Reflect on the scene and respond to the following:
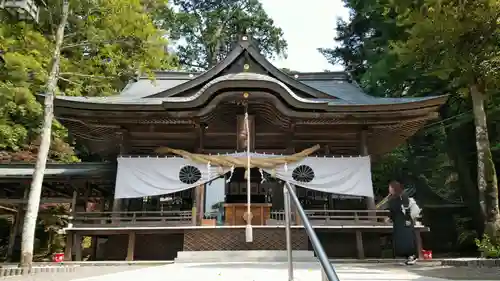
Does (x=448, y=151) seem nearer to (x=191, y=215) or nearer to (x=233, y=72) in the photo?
(x=233, y=72)

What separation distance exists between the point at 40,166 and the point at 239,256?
4.87 meters

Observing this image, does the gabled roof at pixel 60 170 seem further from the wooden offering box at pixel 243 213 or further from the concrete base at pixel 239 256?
the concrete base at pixel 239 256

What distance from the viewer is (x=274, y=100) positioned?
10.5 meters

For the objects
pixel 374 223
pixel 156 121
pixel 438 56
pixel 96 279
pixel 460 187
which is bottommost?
pixel 96 279

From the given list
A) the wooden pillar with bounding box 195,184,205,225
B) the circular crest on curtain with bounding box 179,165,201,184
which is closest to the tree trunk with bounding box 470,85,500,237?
the wooden pillar with bounding box 195,184,205,225

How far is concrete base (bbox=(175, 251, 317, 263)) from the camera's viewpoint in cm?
837

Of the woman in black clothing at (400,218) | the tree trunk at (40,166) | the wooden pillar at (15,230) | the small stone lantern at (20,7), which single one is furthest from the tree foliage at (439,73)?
the wooden pillar at (15,230)

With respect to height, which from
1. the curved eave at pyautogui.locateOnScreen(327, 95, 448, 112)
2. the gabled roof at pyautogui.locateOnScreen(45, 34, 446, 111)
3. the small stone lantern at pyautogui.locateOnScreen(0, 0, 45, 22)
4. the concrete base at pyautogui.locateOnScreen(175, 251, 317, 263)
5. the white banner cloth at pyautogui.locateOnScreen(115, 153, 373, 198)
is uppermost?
the gabled roof at pyautogui.locateOnScreen(45, 34, 446, 111)

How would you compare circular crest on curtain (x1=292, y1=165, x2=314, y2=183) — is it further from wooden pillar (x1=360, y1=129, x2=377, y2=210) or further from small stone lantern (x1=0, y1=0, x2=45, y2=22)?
small stone lantern (x1=0, y1=0, x2=45, y2=22)

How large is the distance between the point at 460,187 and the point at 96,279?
53.0 ft

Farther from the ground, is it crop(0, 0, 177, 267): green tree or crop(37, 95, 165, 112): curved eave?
crop(0, 0, 177, 267): green tree

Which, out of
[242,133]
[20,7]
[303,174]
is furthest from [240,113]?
[20,7]

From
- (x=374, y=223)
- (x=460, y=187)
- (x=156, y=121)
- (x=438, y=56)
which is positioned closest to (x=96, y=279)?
(x=156, y=121)

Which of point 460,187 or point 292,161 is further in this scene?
point 460,187
